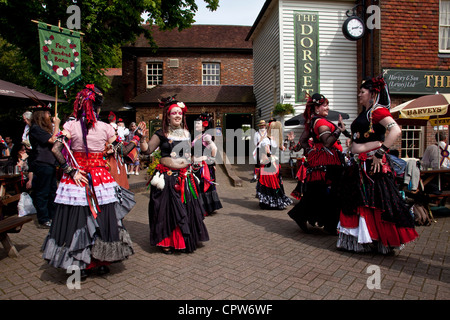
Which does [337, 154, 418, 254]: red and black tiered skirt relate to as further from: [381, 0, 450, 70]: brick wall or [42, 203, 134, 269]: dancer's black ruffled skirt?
[381, 0, 450, 70]: brick wall

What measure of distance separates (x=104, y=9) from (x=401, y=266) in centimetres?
1300

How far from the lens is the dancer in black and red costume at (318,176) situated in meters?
4.87

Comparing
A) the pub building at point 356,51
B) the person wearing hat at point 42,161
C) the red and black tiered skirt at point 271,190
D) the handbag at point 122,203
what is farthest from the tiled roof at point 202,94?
the handbag at point 122,203

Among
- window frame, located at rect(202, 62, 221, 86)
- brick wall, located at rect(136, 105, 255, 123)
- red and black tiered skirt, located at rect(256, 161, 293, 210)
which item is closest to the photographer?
red and black tiered skirt, located at rect(256, 161, 293, 210)

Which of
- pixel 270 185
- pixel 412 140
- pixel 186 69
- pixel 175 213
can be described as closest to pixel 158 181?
pixel 175 213

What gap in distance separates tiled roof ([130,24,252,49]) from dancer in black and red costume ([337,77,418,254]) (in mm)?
19981

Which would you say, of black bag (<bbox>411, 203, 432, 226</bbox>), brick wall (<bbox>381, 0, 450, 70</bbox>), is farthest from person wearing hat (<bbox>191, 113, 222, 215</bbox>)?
brick wall (<bbox>381, 0, 450, 70</bbox>)

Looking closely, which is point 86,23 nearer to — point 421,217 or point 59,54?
point 59,54

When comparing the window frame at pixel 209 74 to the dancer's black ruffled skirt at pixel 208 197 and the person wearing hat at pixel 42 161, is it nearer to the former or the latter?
the dancer's black ruffled skirt at pixel 208 197

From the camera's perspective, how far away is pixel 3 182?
6.62m

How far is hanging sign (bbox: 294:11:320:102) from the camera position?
43.0ft

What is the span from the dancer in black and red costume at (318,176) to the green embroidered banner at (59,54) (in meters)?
4.42

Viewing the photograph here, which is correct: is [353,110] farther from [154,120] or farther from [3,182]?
[3,182]
